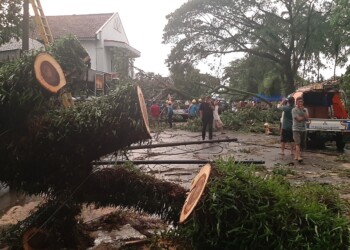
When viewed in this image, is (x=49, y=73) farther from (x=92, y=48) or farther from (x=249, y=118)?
(x=92, y=48)

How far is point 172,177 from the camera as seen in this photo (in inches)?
317

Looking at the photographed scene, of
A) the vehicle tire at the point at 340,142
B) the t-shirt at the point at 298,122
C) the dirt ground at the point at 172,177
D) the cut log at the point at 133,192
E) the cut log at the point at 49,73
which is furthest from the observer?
the vehicle tire at the point at 340,142

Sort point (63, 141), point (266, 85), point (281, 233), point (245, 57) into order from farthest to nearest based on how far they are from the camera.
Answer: point (266, 85) → point (245, 57) → point (63, 141) → point (281, 233)

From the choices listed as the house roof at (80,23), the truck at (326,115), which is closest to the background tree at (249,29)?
the house roof at (80,23)

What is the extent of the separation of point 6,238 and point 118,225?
1.41m

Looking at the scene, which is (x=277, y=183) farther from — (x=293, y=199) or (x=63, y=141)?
(x=63, y=141)

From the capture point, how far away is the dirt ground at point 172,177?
4844mm

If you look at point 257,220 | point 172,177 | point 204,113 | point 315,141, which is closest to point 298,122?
point 172,177

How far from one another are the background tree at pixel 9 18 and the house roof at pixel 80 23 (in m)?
14.1

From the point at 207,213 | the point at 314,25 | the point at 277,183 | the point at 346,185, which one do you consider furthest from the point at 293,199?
the point at 314,25

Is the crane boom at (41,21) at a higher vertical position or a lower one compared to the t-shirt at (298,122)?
higher

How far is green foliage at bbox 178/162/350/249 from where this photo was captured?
3.02m

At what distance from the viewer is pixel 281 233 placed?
3033mm

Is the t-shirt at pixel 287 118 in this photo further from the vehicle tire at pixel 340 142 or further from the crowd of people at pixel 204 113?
the crowd of people at pixel 204 113
